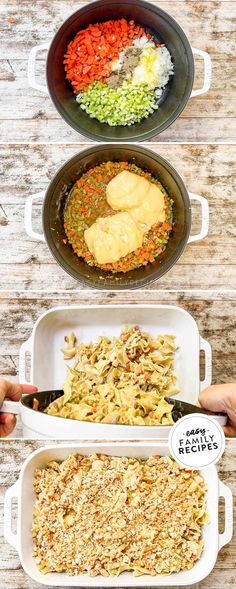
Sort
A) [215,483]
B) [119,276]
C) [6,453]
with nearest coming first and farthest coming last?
[215,483] → [6,453] → [119,276]

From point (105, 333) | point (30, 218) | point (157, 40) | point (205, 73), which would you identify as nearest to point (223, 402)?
point (105, 333)

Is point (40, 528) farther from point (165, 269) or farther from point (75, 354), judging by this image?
point (165, 269)

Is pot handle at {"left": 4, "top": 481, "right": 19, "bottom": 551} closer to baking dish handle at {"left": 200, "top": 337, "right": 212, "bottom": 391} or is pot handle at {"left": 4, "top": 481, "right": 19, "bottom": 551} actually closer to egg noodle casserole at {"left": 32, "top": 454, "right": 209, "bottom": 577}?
egg noodle casserole at {"left": 32, "top": 454, "right": 209, "bottom": 577}

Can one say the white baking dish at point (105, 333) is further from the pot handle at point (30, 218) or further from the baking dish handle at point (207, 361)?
the pot handle at point (30, 218)

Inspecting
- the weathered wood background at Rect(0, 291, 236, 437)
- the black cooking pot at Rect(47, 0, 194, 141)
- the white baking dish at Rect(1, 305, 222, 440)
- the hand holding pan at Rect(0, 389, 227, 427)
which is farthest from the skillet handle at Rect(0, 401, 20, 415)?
the black cooking pot at Rect(47, 0, 194, 141)

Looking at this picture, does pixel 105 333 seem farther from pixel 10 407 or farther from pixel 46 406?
pixel 10 407

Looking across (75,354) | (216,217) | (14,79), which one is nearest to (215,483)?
(75,354)

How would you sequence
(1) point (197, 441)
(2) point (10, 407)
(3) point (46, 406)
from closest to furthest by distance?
(1) point (197, 441)
(2) point (10, 407)
(3) point (46, 406)
